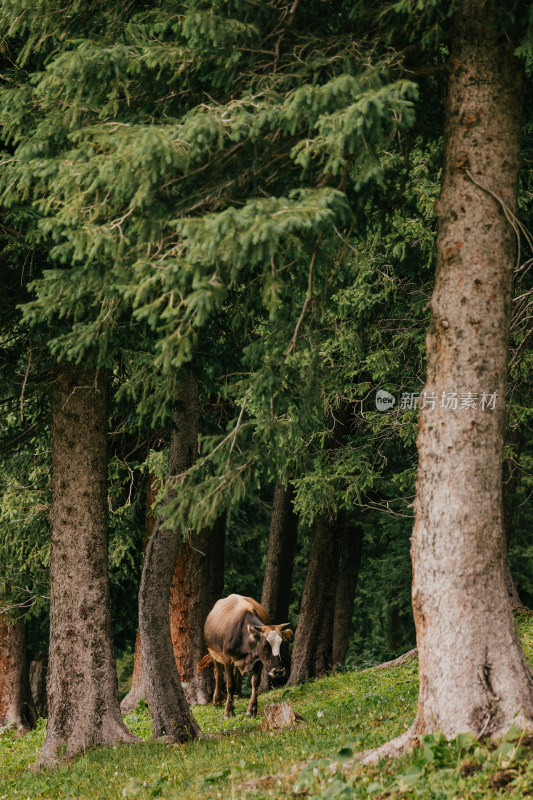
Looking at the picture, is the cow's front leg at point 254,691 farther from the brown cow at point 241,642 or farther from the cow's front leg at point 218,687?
the cow's front leg at point 218,687

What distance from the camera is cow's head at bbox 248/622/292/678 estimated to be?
13.7m

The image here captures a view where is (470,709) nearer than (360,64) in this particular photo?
Yes

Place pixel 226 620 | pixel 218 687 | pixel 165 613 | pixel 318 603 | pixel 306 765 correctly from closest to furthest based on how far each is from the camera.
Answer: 1. pixel 306 765
2. pixel 165 613
3. pixel 226 620
4. pixel 218 687
5. pixel 318 603

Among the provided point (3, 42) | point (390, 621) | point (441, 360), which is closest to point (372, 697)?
point (441, 360)

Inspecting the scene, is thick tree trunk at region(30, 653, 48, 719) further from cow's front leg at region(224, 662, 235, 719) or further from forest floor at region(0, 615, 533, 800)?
cow's front leg at region(224, 662, 235, 719)

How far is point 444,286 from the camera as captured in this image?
7.47 m

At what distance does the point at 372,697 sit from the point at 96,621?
15.3 feet

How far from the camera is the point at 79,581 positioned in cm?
1097

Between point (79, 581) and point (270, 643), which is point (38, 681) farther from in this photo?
point (79, 581)

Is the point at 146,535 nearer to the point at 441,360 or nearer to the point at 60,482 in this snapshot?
the point at 60,482

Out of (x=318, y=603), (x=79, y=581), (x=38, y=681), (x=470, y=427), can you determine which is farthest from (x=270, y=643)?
(x=38, y=681)

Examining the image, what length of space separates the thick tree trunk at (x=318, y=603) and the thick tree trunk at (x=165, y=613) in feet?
20.4

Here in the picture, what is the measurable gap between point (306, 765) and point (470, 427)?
3.23 m

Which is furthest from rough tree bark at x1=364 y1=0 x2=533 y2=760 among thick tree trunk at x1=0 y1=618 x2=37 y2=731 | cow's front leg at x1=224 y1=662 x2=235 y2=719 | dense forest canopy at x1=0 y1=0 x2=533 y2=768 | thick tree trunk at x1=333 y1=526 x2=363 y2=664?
thick tree trunk at x1=333 y1=526 x2=363 y2=664
